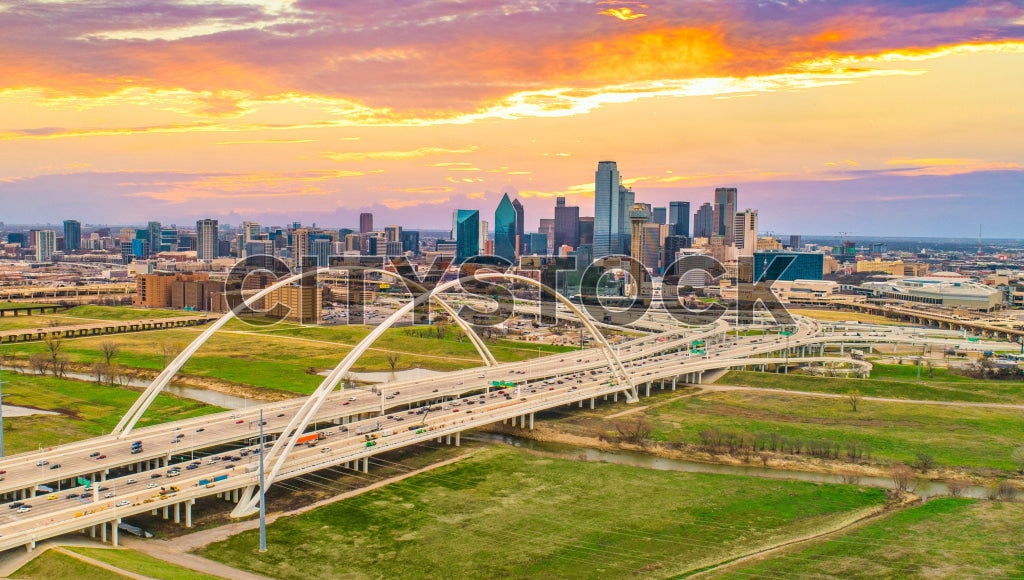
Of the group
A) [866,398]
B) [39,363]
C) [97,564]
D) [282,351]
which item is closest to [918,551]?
[97,564]

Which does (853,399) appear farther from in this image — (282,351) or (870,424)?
(282,351)

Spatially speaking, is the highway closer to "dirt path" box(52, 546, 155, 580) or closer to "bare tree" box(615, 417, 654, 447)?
"dirt path" box(52, 546, 155, 580)

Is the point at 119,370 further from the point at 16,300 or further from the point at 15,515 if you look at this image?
the point at 16,300

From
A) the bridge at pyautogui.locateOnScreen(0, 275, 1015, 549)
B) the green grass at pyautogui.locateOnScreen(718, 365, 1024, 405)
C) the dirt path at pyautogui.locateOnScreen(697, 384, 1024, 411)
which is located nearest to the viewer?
the bridge at pyautogui.locateOnScreen(0, 275, 1015, 549)

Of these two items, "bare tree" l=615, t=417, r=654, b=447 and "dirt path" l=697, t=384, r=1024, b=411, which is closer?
"bare tree" l=615, t=417, r=654, b=447

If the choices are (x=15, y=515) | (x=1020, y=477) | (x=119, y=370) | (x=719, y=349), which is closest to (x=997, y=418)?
(x=1020, y=477)

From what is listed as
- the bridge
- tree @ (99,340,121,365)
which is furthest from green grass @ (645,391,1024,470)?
tree @ (99,340,121,365)
